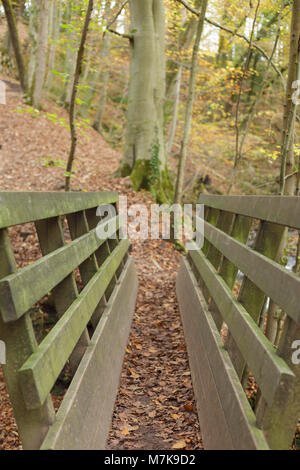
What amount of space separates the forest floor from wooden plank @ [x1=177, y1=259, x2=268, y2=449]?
0.24m

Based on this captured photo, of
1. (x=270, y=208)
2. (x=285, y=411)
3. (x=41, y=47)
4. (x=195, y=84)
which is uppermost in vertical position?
(x=41, y=47)

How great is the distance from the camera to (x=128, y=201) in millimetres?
9695

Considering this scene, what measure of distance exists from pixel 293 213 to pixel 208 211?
11.0 feet

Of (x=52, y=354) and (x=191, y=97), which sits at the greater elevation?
(x=191, y=97)

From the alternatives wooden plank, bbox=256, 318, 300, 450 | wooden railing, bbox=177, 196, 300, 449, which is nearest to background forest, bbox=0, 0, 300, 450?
wooden railing, bbox=177, 196, 300, 449

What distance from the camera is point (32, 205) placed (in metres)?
1.92

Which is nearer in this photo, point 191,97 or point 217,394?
point 217,394

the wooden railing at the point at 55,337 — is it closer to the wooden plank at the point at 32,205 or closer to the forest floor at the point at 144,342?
the wooden plank at the point at 32,205

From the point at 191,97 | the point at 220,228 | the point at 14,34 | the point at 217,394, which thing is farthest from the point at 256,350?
the point at 14,34

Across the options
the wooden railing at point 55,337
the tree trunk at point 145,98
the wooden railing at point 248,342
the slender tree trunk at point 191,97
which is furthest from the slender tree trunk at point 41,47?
the wooden railing at point 55,337

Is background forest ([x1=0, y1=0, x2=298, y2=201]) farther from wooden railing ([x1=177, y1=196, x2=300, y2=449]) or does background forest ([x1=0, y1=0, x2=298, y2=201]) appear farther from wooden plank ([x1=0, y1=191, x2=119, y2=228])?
wooden plank ([x1=0, y1=191, x2=119, y2=228])

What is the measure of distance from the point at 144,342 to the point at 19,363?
319cm

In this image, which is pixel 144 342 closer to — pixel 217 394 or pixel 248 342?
pixel 217 394
